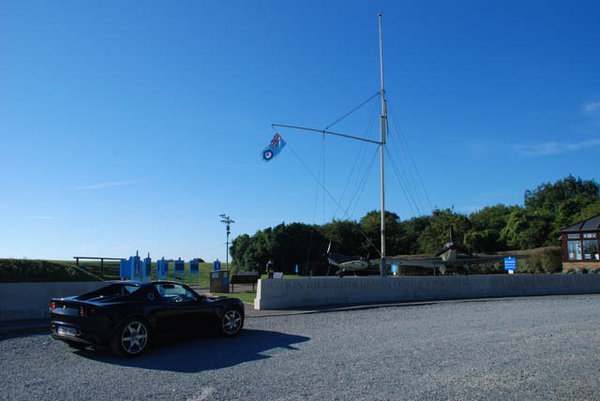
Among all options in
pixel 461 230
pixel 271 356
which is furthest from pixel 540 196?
pixel 271 356

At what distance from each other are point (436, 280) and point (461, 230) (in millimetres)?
34412

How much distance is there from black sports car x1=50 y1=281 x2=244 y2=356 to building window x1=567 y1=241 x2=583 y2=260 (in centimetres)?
3675

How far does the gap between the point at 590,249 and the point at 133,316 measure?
39.0 meters

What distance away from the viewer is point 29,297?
12.0 m

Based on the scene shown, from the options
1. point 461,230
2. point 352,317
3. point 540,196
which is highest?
point 540,196

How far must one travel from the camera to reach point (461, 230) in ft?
167

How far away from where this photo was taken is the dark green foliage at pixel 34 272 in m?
14.6

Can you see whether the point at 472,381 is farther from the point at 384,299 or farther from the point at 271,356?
the point at 384,299

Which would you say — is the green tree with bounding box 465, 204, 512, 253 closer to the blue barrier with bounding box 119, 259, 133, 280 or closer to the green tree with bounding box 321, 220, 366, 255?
the green tree with bounding box 321, 220, 366, 255

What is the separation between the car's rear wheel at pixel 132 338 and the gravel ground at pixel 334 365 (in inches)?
8.2

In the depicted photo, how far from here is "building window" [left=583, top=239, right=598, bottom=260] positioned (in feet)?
118

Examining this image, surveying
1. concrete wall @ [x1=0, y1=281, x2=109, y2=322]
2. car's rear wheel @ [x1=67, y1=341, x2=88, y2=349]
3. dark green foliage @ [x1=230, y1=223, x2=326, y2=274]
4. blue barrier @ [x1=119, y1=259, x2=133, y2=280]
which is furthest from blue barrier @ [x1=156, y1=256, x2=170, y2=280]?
dark green foliage @ [x1=230, y1=223, x2=326, y2=274]

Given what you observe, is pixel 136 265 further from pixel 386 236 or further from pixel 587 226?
pixel 386 236

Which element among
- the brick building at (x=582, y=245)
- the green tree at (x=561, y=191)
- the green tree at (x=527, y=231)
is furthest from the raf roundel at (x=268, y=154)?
the green tree at (x=561, y=191)
